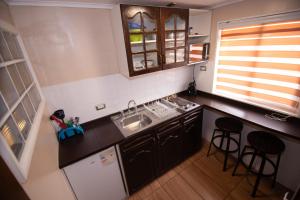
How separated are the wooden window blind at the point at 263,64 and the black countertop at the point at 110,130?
16 centimetres

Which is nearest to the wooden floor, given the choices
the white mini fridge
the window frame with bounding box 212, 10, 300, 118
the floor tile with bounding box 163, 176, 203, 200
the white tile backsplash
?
the floor tile with bounding box 163, 176, 203, 200

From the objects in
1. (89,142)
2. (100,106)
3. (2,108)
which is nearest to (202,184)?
(89,142)

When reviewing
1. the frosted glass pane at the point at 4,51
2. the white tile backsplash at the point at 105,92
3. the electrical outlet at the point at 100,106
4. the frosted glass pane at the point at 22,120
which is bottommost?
the electrical outlet at the point at 100,106

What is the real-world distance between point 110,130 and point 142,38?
116cm

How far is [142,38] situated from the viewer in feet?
5.42

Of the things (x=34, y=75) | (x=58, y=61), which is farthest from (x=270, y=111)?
(x=34, y=75)

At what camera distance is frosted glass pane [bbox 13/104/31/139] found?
0.84 m

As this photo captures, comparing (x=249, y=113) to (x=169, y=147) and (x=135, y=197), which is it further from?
(x=135, y=197)

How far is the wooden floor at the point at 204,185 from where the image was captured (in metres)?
1.82

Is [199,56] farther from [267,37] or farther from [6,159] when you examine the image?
[6,159]

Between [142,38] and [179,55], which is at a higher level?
[142,38]

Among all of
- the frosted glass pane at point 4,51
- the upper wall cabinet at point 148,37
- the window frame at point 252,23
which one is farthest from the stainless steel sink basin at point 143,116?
the frosted glass pane at point 4,51

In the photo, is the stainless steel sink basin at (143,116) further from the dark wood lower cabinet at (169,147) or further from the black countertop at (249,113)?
the black countertop at (249,113)

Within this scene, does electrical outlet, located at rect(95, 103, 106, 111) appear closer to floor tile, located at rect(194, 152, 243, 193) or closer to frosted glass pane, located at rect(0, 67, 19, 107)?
frosted glass pane, located at rect(0, 67, 19, 107)
